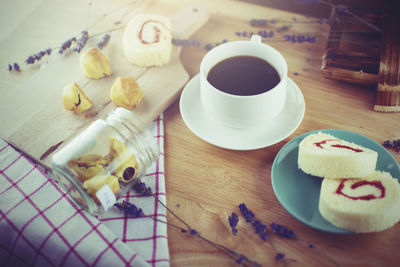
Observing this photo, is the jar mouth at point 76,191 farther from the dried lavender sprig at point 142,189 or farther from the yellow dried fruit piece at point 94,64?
the yellow dried fruit piece at point 94,64

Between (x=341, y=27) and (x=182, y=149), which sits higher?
(x=341, y=27)

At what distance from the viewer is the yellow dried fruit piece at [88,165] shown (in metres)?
0.68

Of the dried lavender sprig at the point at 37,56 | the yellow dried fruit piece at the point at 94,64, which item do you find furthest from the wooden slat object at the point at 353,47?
the dried lavender sprig at the point at 37,56

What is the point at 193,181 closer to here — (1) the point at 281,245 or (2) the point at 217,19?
(1) the point at 281,245

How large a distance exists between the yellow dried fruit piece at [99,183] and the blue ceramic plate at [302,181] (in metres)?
0.35

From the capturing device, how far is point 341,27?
1.01m

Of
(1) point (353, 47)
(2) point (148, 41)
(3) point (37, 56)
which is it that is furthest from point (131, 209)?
(1) point (353, 47)

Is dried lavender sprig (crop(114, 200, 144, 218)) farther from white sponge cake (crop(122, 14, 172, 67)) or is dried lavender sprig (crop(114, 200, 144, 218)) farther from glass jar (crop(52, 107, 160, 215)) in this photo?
white sponge cake (crop(122, 14, 172, 67))

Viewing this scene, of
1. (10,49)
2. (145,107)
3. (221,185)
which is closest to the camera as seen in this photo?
(221,185)

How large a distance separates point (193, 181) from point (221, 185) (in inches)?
2.8

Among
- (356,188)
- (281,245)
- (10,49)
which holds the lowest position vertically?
(281,245)

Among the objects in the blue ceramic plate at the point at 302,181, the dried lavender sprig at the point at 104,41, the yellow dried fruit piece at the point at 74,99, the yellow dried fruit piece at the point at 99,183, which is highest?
the dried lavender sprig at the point at 104,41

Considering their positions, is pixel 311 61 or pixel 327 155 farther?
pixel 311 61

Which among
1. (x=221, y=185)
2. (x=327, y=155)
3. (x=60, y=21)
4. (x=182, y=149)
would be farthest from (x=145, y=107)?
(x=60, y=21)
